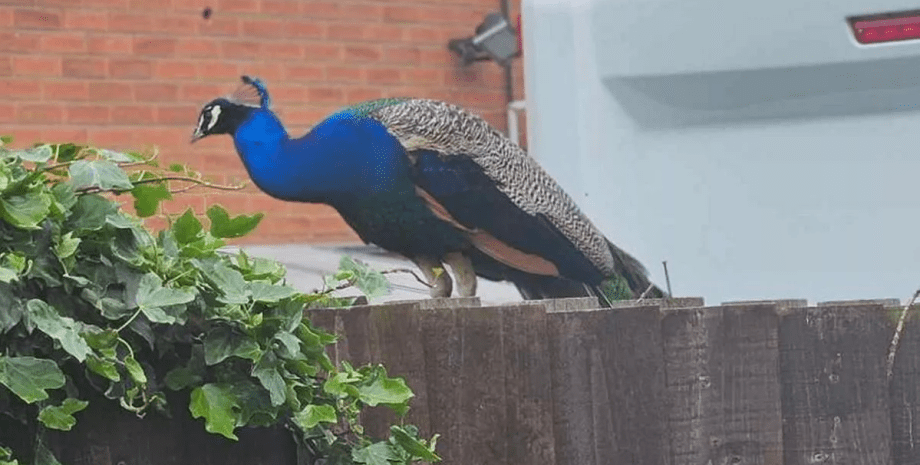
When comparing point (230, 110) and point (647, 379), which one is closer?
point (647, 379)

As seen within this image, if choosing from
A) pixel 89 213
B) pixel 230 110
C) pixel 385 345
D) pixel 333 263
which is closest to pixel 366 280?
pixel 385 345

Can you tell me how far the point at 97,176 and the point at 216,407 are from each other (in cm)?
34

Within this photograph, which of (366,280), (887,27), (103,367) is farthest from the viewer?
(887,27)

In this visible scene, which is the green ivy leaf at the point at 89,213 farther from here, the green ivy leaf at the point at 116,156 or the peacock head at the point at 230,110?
the peacock head at the point at 230,110

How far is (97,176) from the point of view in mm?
2338

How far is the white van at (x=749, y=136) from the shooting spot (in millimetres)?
3879

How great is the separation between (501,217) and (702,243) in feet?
3.09

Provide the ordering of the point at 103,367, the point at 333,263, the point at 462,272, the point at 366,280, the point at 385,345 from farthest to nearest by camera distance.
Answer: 1. the point at 333,263
2. the point at 462,272
3. the point at 385,345
4. the point at 366,280
5. the point at 103,367

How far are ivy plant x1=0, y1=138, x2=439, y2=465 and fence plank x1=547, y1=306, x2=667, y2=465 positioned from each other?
1.40 feet

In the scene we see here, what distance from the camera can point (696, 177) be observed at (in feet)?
13.4

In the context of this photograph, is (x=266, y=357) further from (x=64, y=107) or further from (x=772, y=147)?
(x=64, y=107)

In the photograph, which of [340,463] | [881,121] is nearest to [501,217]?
[881,121]

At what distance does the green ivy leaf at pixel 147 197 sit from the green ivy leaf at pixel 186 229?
0.05 m

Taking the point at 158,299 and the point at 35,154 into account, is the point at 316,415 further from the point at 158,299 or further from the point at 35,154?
the point at 35,154
